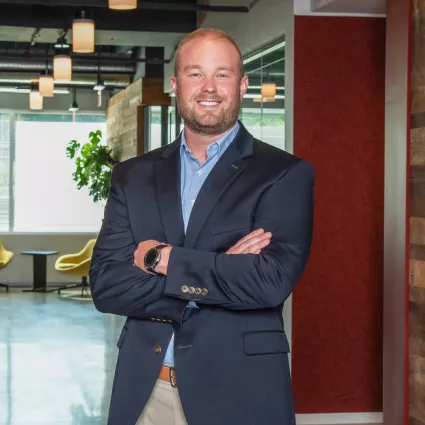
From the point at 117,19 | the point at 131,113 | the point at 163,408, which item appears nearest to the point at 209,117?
the point at 163,408

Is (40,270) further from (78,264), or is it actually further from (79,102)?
(79,102)

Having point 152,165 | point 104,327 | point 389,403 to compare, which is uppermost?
point 152,165

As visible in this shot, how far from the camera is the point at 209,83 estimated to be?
2.30 meters

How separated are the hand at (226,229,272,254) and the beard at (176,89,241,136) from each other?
27 cm

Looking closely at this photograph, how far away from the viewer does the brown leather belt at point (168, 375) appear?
225 cm

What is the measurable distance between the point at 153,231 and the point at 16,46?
44.8 feet

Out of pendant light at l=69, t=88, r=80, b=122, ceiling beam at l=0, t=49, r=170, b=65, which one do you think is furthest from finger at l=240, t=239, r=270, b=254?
pendant light at l=69, t=88, r=80, b=122

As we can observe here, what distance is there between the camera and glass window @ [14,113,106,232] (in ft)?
58.7

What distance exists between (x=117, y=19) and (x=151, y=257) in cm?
882

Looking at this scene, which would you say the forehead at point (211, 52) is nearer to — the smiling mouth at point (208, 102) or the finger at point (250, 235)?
the smiling mouth at point (208, 102)

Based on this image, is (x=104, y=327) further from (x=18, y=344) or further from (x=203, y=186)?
(x=203, y=186)

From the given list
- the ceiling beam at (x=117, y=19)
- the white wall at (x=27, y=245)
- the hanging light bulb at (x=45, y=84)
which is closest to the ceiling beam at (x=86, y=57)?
the hanging light bulb at (x=45, y=84)

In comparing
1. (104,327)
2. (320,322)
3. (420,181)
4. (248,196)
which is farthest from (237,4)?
(248,196)

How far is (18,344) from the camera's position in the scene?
10109mm
